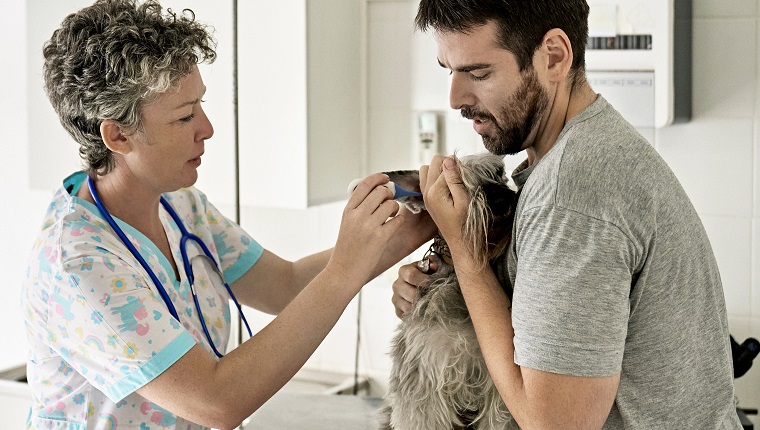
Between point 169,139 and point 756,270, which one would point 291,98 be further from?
point 756,270

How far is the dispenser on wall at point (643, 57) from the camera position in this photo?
2037 millimetres

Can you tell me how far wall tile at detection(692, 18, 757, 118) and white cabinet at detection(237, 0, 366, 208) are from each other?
0.97 metres

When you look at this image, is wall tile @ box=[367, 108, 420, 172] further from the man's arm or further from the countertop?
the man's arm

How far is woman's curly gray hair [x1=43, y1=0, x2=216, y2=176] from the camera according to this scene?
1391 mm

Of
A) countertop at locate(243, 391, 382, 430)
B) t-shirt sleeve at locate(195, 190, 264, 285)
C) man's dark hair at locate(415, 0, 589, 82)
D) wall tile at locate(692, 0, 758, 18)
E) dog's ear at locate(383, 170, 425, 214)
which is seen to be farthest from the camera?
wall tile at locate(692, 0, 758, 18)

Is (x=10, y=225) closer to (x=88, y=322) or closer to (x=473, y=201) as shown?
(x=88, y=322)

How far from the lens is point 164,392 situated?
1.34 meters

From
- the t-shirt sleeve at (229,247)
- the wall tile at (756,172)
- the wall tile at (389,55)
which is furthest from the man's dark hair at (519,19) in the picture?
the wall tile at (389,55)

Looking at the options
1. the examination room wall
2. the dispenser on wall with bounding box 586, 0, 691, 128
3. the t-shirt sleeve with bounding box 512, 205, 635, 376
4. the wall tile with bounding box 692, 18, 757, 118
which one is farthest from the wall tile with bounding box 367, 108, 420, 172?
the t-shirt sleeve with bounding box 512, 205, 635, 376

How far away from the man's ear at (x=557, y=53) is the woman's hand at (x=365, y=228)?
0.36 meters

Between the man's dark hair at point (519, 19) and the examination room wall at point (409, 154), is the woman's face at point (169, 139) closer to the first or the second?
the man's dark hair at point (519, 19)

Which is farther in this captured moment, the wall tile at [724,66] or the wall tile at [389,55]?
the wall tile at [389,55]

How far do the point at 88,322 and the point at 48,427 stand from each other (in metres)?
0.25

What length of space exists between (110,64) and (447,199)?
62 cm
